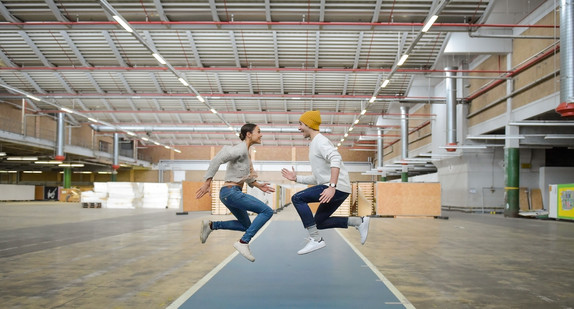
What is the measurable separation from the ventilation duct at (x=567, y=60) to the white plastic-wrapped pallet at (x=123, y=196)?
79.9 ft

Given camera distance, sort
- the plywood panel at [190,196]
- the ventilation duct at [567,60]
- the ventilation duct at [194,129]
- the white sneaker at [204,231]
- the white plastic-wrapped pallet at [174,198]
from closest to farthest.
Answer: the white sneaker at [204,231]
the ventilation duct at [567,60]
the plywood panel at [190,196]
the white plastic-wrapped pallet at [174,198]
the ventilation duct at [194,129]

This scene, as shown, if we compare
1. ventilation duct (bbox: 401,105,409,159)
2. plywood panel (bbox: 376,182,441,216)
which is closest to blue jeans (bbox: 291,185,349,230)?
plywood panel (bbox: 376,182,441,216)

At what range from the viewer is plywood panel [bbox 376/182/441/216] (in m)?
21.2

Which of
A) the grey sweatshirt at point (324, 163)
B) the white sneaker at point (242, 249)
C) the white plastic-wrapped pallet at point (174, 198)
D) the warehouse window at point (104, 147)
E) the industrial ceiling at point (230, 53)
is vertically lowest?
the white plastic-wrapped pallet at point (174, 198)

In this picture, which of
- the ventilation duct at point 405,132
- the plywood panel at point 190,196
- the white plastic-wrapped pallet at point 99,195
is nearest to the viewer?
the plywood panel at point 190,196

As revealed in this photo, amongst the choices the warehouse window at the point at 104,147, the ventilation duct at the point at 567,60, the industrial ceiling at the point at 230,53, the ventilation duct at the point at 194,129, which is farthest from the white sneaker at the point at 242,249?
the warehouse window at the point at 104,147

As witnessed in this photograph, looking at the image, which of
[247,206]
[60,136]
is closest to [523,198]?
[247,206]

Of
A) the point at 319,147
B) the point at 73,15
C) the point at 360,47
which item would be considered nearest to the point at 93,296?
the point at 319,147

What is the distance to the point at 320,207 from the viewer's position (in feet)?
16.3

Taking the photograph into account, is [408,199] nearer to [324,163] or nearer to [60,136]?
[324,163]

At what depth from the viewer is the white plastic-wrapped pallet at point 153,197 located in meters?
30.4

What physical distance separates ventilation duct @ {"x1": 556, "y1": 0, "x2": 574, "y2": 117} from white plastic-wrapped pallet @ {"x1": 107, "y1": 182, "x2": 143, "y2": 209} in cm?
2434

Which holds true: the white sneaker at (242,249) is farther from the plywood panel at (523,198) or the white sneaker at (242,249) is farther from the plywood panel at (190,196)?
the plywood panel at (523,198)

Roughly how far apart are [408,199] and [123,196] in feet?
59.4
